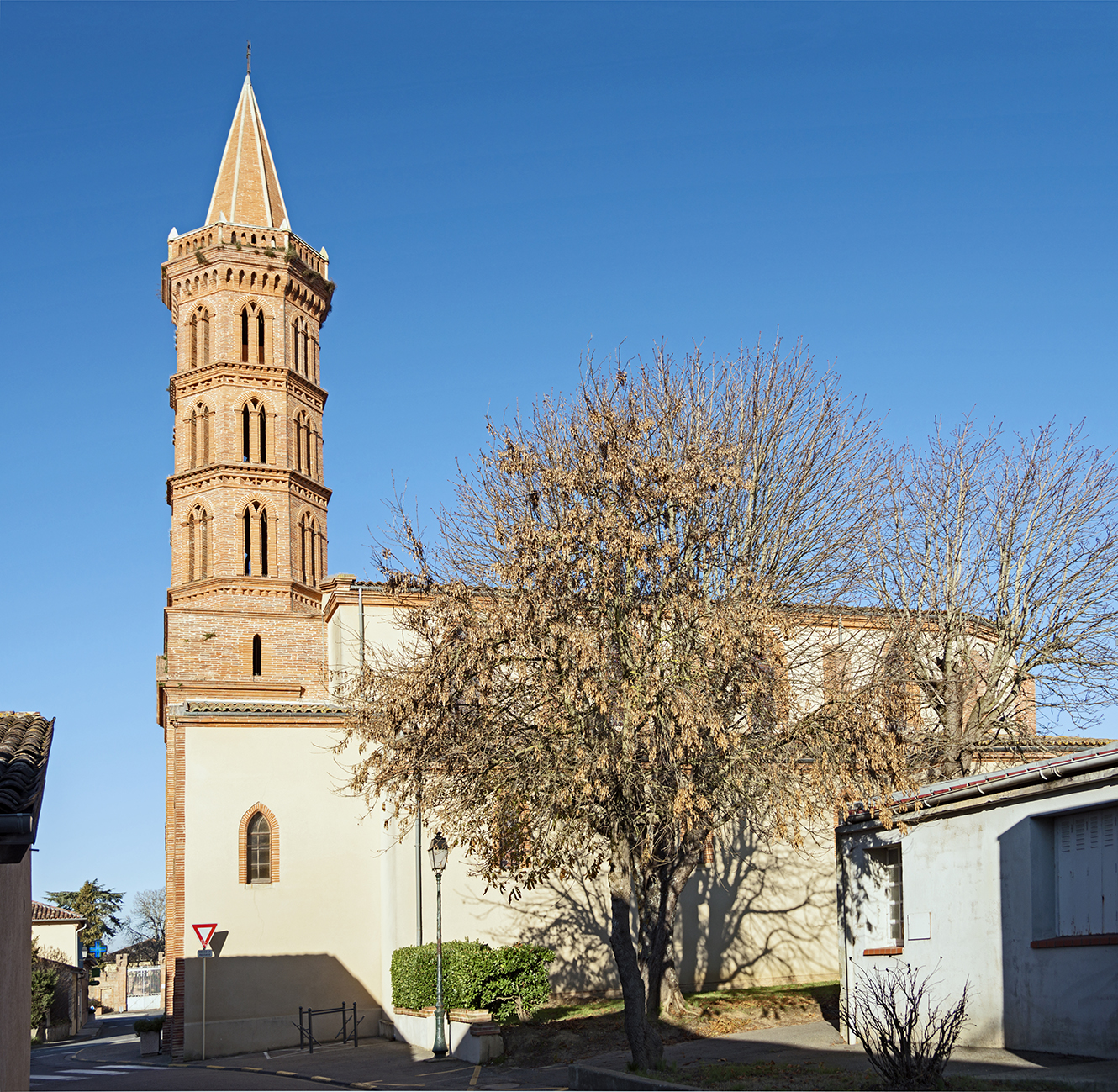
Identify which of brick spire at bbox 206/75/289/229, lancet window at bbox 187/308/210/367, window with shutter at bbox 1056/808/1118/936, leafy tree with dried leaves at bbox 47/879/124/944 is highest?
brick spire at bbox 206/75/289/229

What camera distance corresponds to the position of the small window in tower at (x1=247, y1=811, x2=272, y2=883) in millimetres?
24562

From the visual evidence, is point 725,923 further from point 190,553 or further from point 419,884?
point 190,553

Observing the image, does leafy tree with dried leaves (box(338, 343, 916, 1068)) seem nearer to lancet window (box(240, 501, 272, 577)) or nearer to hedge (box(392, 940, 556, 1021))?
hedge (box(392, 940, 556, 1021))

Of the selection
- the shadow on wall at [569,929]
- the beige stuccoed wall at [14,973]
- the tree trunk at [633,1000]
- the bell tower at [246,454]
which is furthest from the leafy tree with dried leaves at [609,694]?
the bell tower at [246,454]

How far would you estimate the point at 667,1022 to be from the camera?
755 inches

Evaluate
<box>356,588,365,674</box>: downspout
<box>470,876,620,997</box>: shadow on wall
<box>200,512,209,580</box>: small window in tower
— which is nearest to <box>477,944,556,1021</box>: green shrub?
<box>470,876,620,997</box>: shadow on wall

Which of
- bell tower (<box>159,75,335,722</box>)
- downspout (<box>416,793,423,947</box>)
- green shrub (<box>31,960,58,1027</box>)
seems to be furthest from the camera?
green shrub (<box>31,960,58,1027</box>)

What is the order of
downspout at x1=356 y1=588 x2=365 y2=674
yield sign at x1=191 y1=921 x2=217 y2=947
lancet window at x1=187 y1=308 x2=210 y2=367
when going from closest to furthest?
yield sign at x1=191 y1=921 x2=217 y2=947 → downspout at x1=356 y1=588 x2=365 y2=674 → lancet window at x1=187 y1=308 x2=210 y2=367

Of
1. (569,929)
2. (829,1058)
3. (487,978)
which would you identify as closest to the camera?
(829,1058)

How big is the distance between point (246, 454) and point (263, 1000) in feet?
64.4

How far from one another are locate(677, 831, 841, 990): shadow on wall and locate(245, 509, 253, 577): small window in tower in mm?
Answer: 18622

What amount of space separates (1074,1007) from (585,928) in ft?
44.4

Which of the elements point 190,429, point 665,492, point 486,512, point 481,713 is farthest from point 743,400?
point 190,429

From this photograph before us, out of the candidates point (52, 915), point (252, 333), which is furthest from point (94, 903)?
point (252, 333)
